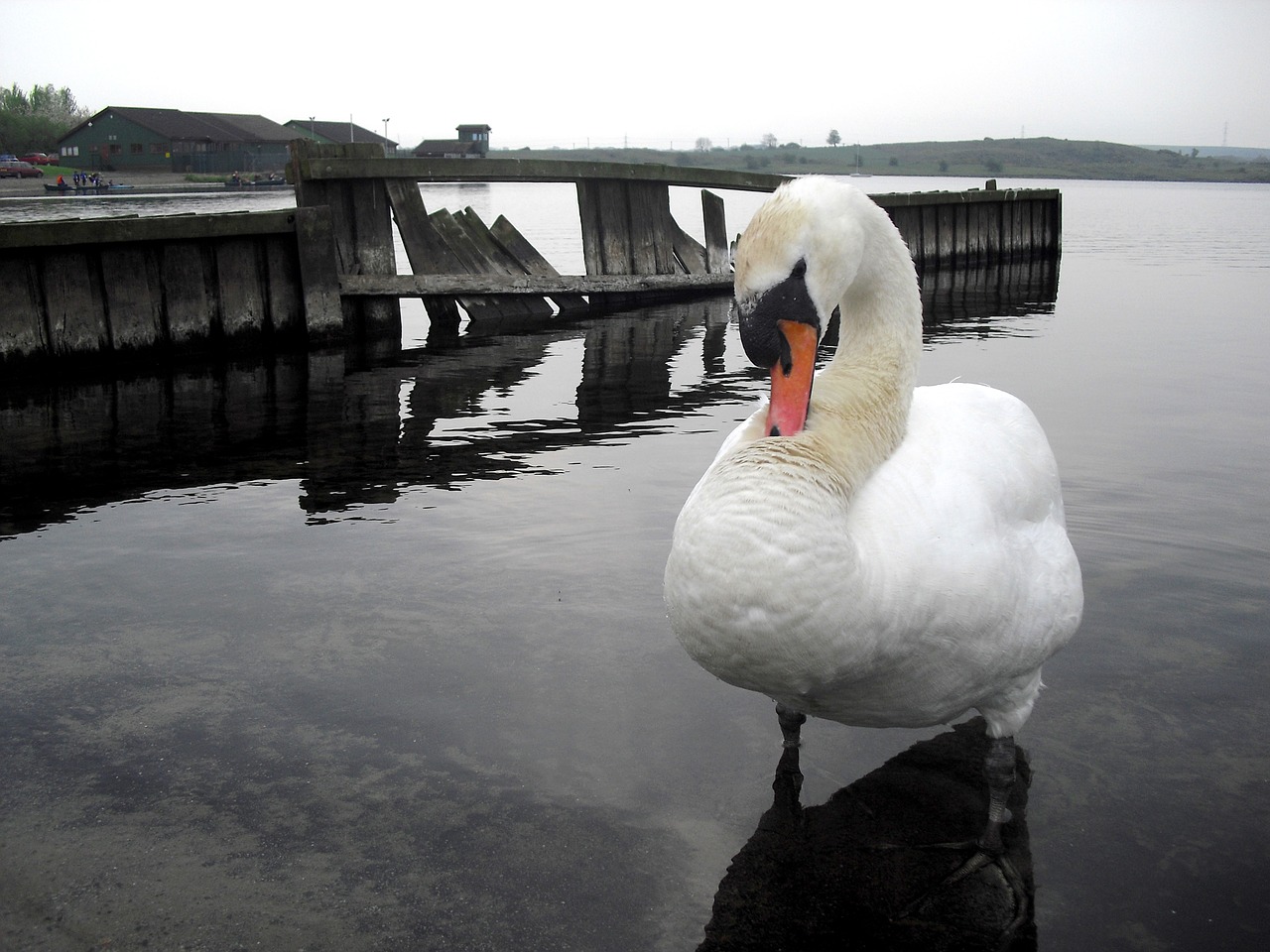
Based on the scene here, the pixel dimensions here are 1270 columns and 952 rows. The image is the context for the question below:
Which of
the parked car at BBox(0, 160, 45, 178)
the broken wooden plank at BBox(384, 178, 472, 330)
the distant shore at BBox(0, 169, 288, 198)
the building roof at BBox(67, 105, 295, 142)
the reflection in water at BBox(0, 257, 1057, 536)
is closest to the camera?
the reflection in water at BBox(0, 257, 1057, 536)

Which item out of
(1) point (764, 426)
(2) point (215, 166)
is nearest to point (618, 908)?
(1) point (764, 426)

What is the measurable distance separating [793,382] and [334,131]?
4575 inches

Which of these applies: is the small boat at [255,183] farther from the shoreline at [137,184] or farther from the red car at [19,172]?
the red car at [19,172]

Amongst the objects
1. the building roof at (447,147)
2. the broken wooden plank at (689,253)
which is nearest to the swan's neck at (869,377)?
the broken wooden plank at (689,253)

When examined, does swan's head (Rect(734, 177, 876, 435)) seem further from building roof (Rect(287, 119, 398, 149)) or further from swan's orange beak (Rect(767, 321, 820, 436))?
building roof (Rect(287, 119, 398, 149))

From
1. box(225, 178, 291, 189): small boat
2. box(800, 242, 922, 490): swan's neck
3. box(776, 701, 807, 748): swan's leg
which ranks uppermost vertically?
box(225, 178, 291, 189): small boat

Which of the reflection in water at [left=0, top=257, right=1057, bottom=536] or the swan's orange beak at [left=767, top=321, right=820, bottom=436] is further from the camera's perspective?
the reflection in water at [left=0, top=257, right=1057, bottom=536]

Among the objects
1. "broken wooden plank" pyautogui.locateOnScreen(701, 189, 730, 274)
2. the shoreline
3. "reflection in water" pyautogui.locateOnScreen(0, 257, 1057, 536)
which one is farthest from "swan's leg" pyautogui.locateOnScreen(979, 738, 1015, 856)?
the shoreline

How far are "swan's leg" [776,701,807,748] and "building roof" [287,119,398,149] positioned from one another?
105265 millimetres

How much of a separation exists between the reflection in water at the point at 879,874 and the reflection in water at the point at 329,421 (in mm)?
3981

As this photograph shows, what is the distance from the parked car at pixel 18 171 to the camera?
77062mm

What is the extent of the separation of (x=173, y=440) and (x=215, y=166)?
86860mm

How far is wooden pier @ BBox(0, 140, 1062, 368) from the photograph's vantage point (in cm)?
1060

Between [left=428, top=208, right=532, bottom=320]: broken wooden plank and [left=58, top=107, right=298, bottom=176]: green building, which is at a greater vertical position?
[left=58, top=107, right=298, bottom=176]: green building
